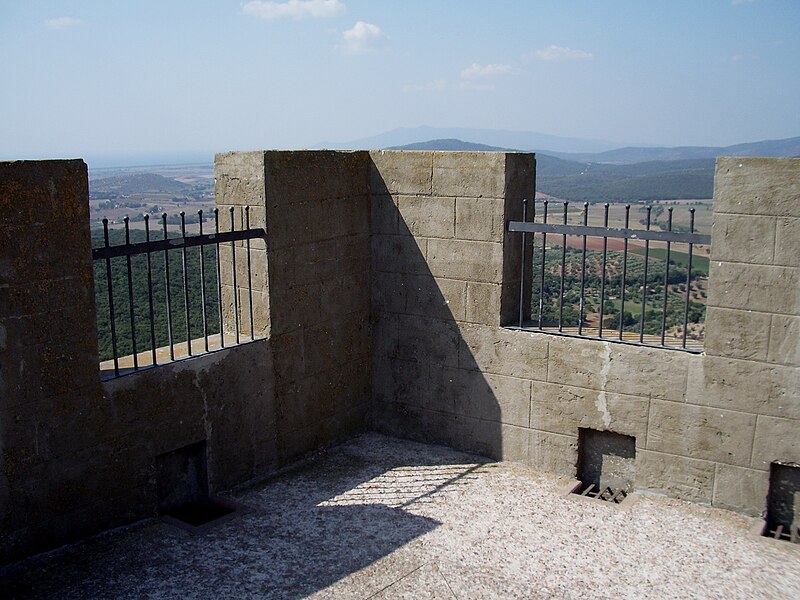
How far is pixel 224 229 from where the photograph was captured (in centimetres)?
694

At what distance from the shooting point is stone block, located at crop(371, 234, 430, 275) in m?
7.69

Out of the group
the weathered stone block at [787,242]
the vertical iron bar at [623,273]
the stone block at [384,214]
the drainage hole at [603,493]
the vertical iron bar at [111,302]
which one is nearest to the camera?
the vertical iron bar at [111,302]

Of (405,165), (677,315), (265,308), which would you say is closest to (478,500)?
(265,308)

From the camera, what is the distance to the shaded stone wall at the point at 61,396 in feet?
16.5

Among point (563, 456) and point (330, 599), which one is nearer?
point (330, 599)

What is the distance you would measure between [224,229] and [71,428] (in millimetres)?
2261

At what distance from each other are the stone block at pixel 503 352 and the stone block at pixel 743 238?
1.71 metres

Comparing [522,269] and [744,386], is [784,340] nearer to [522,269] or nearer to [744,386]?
[744,386]

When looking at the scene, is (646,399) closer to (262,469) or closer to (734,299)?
(734,299)

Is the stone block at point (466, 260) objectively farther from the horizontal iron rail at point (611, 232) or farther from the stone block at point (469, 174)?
the stone block at point (469, 174)

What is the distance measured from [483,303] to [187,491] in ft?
10.2

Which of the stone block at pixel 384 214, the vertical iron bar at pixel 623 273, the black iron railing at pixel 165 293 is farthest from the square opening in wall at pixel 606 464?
the black iron railing at pixel 165 293

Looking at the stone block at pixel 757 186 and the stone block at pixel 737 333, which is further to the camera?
the stone block at pixel 737 333

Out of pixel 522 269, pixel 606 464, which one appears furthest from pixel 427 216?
pixel 606 464
